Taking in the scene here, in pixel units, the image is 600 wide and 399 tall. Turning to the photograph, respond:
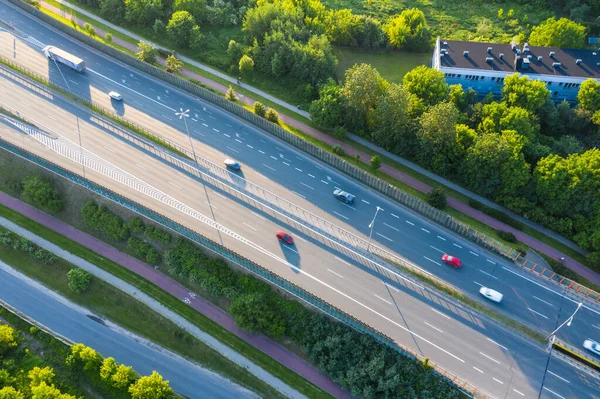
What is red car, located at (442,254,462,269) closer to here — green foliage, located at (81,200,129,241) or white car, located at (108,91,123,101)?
green foliage, located at (81,200,129,241)

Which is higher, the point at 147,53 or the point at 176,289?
the point at 147,53

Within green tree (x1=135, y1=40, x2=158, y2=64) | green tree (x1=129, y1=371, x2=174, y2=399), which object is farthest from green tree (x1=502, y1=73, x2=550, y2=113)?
green tree (x1=129, y1=371, x2=174, y2=399)

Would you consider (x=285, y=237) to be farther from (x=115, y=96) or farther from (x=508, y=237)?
(x=115, y=96)

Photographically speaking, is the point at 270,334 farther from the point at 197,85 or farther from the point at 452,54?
the point at 452,54

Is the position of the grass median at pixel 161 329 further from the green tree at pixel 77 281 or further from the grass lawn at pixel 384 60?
the grass lawn at pixel 384 60

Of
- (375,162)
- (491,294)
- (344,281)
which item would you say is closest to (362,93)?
(375,162)

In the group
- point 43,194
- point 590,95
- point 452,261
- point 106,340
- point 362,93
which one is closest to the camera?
point 452,261

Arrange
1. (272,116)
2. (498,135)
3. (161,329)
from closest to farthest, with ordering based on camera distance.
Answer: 1. (161,329)
2. (498,135)
3. (272,116)
